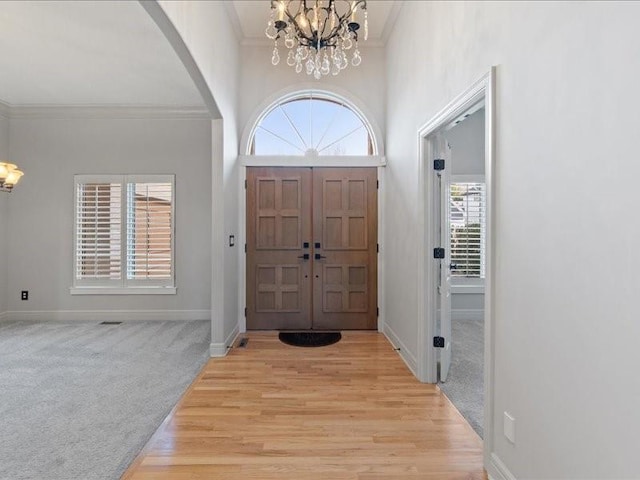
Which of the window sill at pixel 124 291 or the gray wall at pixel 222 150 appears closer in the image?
the gray wall at pixel 222 150

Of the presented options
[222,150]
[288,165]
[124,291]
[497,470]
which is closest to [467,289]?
[288,165]

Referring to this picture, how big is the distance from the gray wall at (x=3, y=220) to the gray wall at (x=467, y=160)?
263 inches

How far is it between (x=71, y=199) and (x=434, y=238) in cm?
528

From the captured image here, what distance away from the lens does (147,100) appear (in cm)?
492

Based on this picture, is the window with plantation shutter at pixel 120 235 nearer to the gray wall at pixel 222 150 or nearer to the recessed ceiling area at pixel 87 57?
the recessed ceiling area at pixel 87 57

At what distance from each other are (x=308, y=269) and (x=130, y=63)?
10.8 ft

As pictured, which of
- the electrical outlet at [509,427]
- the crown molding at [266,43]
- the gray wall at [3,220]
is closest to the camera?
the electrical outlet at [509,427]

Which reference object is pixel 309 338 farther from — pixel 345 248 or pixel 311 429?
pixel 311 429

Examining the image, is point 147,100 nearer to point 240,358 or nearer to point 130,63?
point 130,63

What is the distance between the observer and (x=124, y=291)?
513 centimetres

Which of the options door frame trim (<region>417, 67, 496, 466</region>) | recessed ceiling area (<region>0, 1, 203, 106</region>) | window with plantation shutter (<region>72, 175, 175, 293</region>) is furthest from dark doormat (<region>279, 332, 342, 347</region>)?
recessed ceiling area (<region>0, 1, 203, 106</region>)

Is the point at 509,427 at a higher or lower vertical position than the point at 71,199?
lower

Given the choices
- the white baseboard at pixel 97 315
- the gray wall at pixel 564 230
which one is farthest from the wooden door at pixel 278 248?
the gray wall at pixel 564 230

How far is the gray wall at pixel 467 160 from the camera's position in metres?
5.06
